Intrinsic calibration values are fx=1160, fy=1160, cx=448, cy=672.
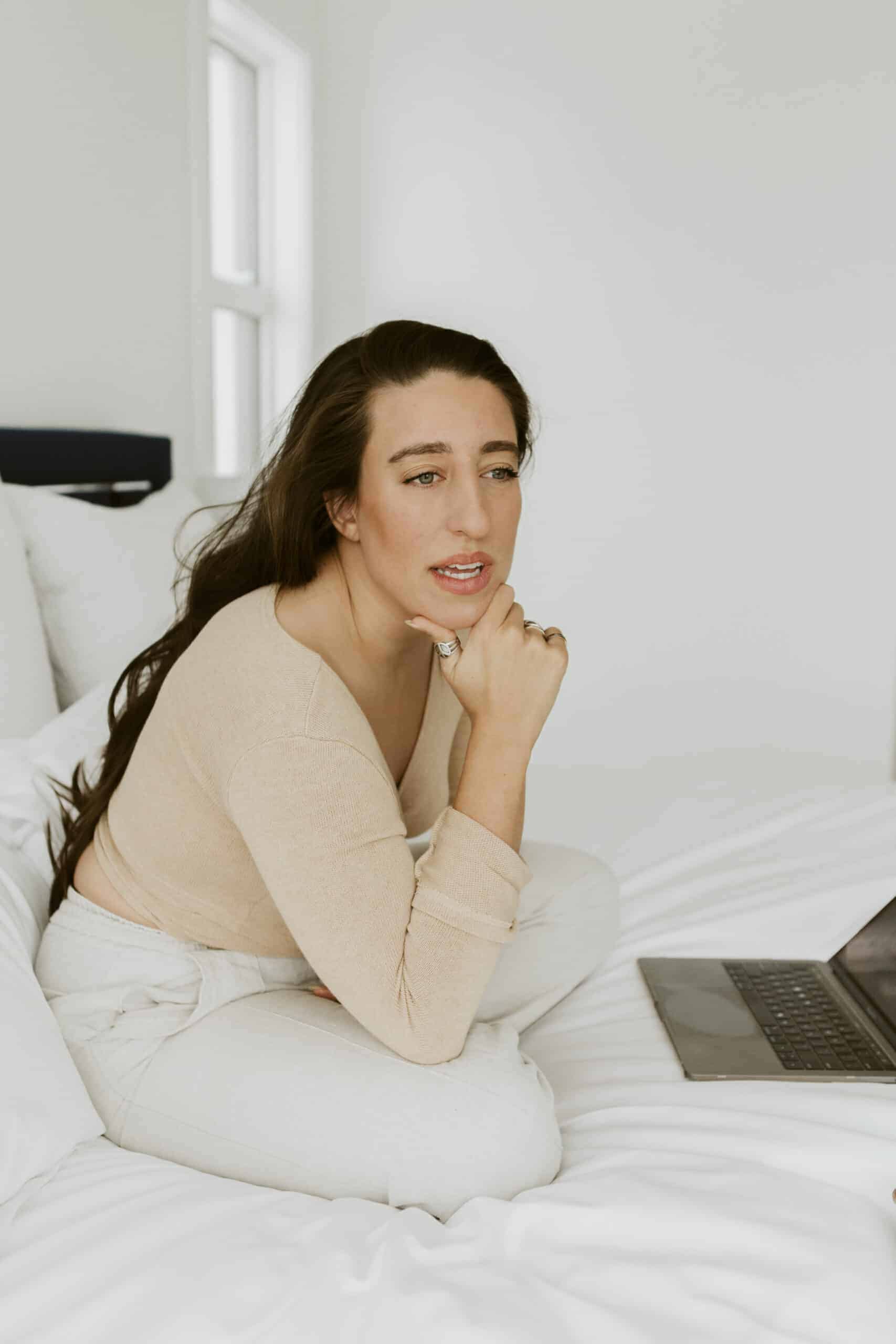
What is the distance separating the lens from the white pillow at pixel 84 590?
6.19 feet

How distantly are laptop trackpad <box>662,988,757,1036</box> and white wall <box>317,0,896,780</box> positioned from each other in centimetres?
236

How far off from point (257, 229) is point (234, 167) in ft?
0.66

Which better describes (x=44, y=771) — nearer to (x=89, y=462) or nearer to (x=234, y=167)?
(x=89, y=462)

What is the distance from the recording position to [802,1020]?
4.16ft

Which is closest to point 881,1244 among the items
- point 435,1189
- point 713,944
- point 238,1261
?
point 435,1189

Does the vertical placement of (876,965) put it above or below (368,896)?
below

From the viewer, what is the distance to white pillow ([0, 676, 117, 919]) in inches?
52.7

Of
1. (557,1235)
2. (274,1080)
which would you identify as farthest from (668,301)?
(557,1235)

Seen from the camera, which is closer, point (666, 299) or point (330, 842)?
point (330, 842)

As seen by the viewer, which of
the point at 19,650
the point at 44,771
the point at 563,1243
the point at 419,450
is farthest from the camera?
the point at 19,650

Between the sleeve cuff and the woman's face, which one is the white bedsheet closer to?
the sleeve cuff

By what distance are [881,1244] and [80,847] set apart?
0.88m

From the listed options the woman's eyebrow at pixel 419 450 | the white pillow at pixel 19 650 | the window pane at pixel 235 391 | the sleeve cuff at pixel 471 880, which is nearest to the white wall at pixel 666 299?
the window pane at pixel 235 391

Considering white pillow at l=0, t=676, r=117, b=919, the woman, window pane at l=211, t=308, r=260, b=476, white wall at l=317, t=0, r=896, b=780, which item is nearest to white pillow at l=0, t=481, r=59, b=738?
white pillow at l=0, t=676, r=117, b=919
